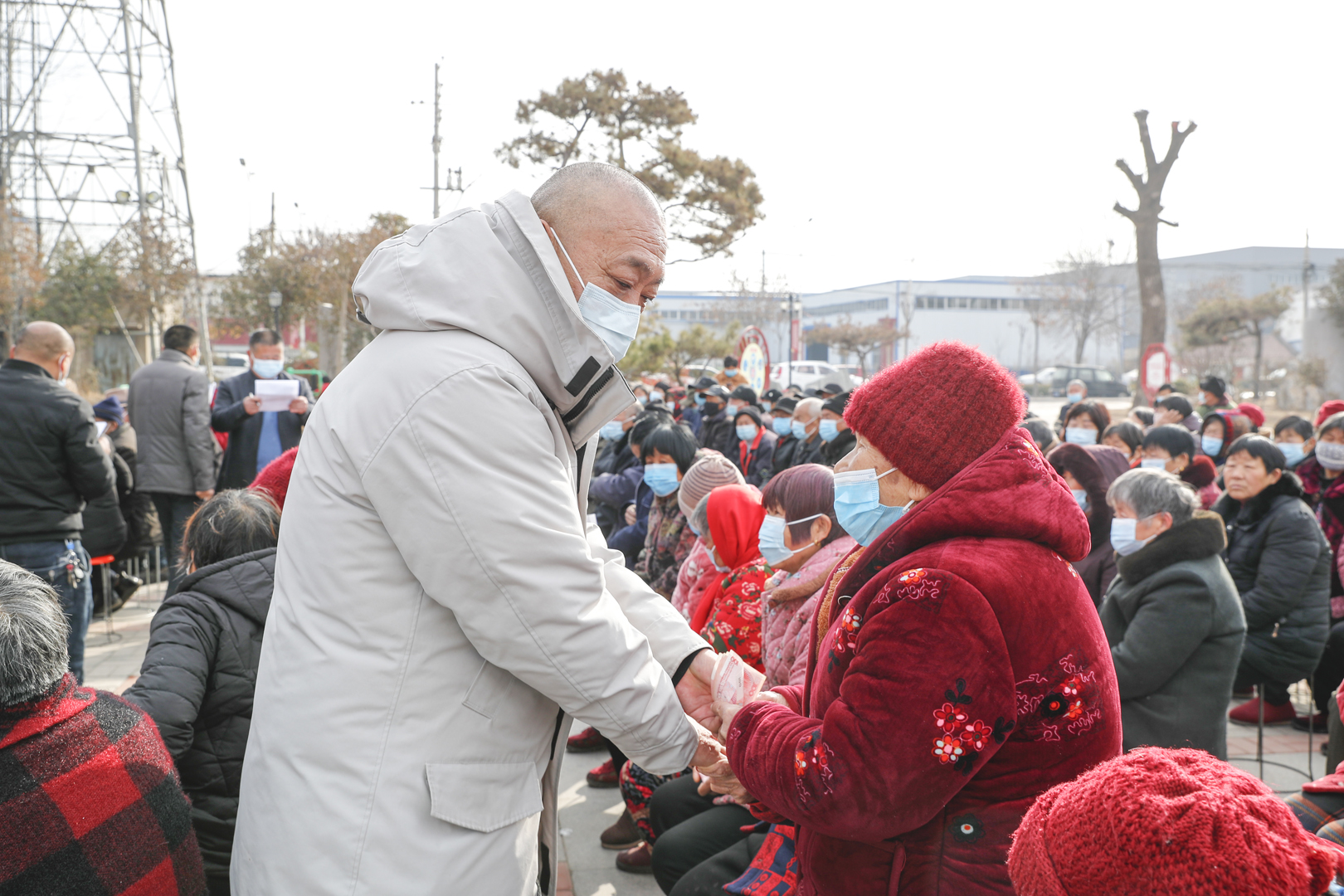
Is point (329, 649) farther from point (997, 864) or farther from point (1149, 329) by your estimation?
point (1149, 329)

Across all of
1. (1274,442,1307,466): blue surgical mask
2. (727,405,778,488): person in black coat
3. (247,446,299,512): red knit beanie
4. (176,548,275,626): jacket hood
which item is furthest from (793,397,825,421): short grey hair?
(176,548,275,626): jacket hood

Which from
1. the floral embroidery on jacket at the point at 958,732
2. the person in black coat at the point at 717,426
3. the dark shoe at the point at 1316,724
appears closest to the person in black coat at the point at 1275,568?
the dark shoe at the point at 1316,724

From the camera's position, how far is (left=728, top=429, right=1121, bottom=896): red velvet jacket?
1.57 m

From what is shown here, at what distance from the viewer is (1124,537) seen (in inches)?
167

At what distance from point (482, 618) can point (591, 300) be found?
71 cm

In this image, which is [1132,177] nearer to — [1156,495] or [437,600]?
[1156,495]

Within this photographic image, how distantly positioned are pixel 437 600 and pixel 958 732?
90 cm

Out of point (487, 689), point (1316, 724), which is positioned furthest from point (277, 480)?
point (1316, 724)

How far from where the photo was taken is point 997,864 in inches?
65.8

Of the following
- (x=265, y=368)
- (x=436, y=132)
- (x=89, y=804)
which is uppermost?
(x=436, y=132)

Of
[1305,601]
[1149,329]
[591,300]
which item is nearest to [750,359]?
[1149,329]

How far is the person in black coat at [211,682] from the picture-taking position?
93.2 inches

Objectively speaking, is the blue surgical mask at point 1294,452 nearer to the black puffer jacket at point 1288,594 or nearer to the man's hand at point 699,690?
the black puffer jacket at point 1288,594

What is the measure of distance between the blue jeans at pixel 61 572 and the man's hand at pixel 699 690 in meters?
4.05
